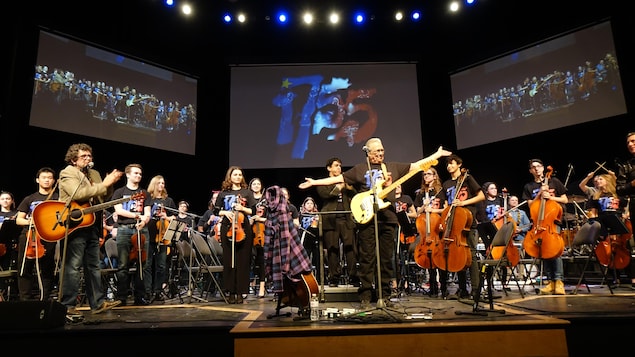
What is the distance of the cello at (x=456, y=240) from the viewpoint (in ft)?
18.2

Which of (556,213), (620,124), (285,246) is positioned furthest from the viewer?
(620,124)

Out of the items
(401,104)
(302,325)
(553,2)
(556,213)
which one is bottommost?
(302,325)

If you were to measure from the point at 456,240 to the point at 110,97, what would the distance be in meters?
9.14

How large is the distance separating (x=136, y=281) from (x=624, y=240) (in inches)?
306

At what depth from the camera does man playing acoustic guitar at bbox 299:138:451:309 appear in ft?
15.8

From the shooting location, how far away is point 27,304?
12.9 ft

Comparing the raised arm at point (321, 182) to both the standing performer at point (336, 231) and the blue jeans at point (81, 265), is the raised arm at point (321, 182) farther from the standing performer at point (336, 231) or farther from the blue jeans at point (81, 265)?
the blue jeans at point (81, 265)

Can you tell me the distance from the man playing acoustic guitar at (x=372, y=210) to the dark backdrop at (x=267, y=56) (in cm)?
562

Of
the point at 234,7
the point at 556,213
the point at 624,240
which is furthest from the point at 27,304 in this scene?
the point at 234,7

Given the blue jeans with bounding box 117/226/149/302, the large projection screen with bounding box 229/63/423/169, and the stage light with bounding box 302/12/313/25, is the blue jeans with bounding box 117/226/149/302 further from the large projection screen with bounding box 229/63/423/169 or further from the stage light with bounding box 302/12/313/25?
the stage light with bounding box 302/12/313/25

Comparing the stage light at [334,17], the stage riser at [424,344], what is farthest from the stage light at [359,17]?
the stage riser at [424,344]

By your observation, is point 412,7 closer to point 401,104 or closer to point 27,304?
point 401,104

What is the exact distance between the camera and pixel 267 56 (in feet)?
38.8

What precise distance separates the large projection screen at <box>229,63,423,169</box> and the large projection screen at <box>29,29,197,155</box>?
156cm
